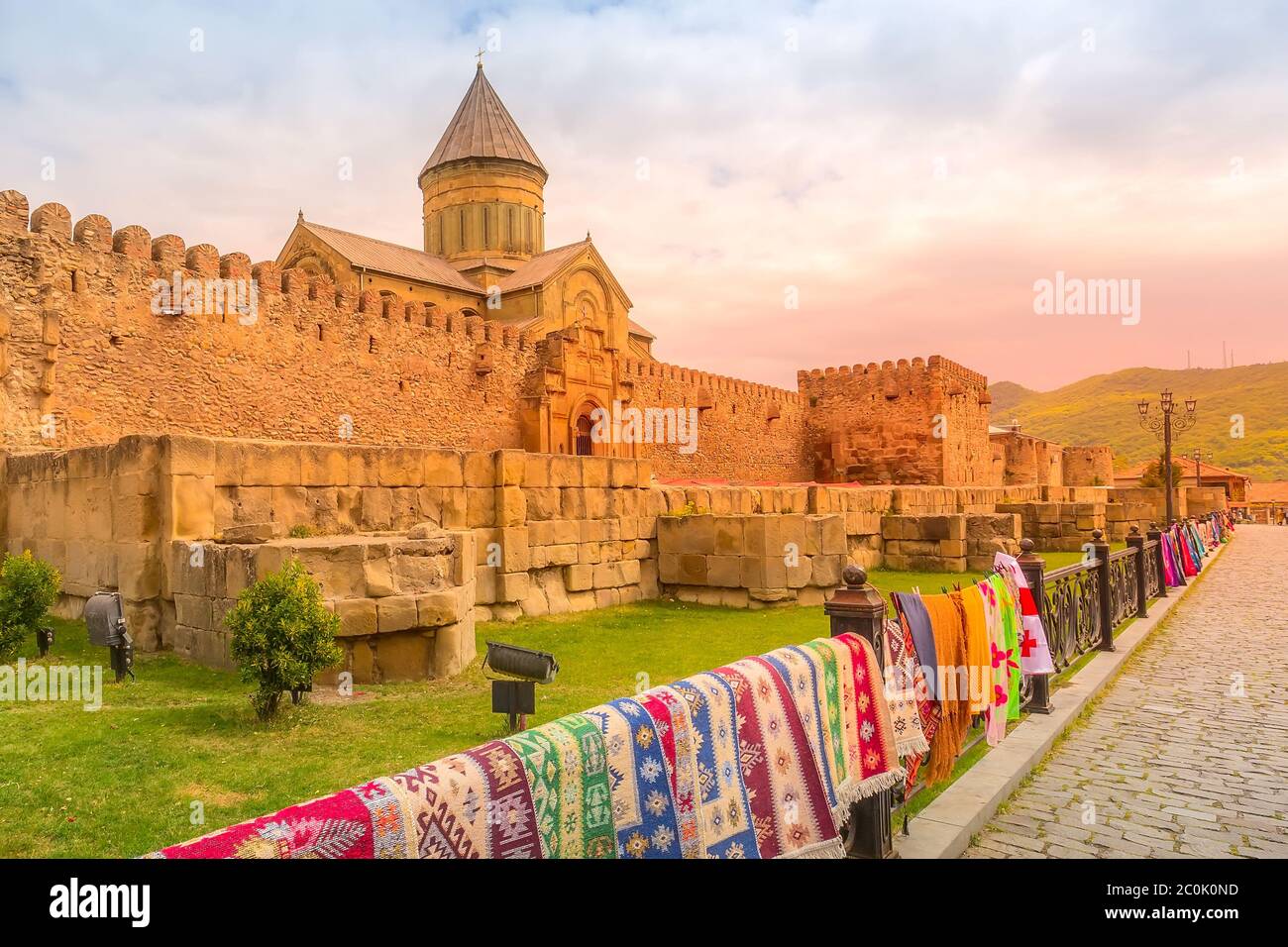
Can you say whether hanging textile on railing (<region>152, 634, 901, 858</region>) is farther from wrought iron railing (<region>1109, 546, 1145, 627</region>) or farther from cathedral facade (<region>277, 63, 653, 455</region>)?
cathedral facade (<region>277, 63, 653, 455</region>)

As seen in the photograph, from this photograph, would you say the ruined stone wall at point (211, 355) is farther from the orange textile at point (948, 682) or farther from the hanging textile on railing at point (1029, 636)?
the hanging textile on railing at point (1029, 636)

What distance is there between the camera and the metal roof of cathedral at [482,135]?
35.7 m

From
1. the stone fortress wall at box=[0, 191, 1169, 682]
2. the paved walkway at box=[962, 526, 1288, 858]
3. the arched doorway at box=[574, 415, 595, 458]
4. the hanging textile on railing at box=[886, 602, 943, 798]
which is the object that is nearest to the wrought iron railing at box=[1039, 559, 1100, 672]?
the paved walkway at box=[962, 526, 1288, 858]

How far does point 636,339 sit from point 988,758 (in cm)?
3769

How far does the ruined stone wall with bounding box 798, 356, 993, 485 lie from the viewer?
110ft

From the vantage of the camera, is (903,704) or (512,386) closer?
(903,704)

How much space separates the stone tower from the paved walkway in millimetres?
31139

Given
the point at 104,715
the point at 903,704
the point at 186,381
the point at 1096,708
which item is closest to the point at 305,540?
the point at 104,715

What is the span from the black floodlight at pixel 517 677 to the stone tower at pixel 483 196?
30.7 meters

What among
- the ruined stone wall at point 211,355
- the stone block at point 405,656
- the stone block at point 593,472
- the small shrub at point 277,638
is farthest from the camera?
the ruined stone wall at point 211,355

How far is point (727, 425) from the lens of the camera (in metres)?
31.7

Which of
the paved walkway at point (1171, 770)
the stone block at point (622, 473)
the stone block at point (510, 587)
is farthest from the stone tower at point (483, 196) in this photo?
the paved walkway at point (1171, 770)
